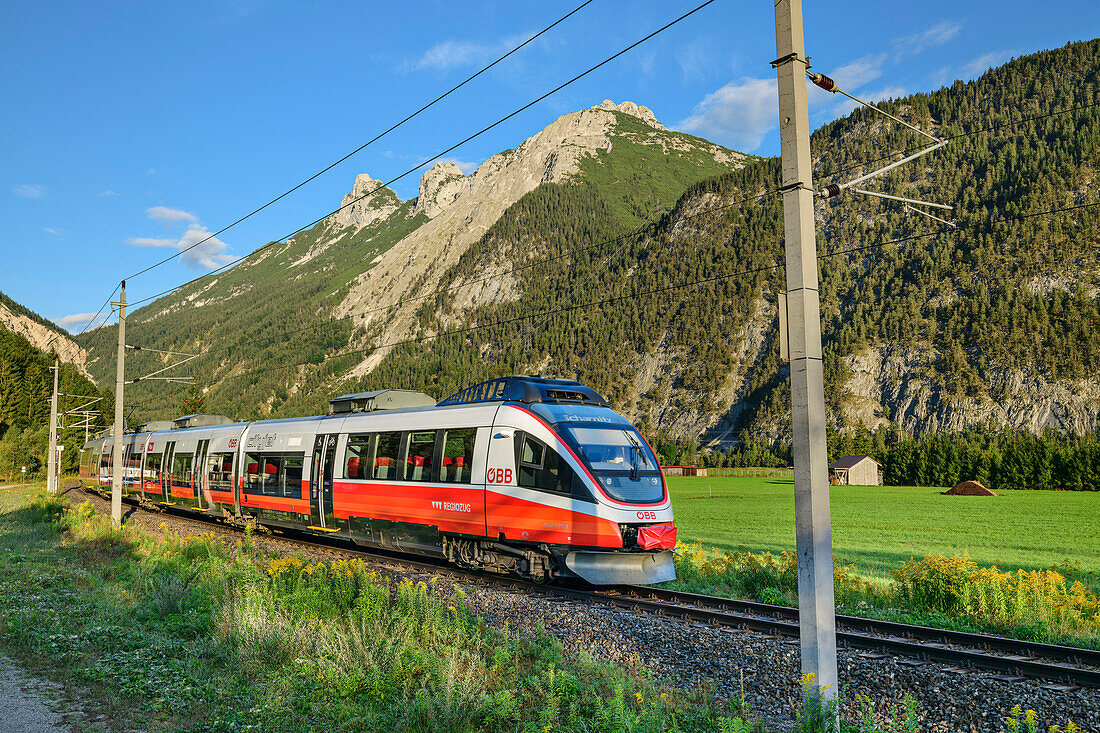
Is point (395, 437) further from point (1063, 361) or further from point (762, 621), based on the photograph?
point (1063, 361)

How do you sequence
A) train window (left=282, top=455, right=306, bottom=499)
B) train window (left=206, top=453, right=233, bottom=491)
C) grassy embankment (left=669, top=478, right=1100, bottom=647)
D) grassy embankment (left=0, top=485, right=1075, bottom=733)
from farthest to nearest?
train window (left=206, top=453, right=233, bottom=491), train window (left=282, top=455, right=306, bottom=499), grassy embankment (left=669, top=478, right=1100, bottom=647), grassy embankment (left=0, top=485, right=1075, bottom=733)

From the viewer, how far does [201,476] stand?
2756 centimetres

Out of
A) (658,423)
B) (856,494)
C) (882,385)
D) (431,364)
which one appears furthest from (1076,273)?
(431,364)

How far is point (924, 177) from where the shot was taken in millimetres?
179500

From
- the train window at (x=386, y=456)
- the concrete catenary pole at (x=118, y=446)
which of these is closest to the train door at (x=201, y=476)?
the concrete catenary pole at (x=118, y=446)

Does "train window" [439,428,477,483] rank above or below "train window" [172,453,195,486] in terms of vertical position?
above

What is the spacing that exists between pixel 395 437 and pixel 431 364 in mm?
184126

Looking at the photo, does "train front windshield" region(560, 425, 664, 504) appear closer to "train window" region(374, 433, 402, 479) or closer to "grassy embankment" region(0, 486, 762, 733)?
"grassy embankment" region(0, 486, 762, 733)

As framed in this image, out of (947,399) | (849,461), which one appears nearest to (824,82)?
(849,461)

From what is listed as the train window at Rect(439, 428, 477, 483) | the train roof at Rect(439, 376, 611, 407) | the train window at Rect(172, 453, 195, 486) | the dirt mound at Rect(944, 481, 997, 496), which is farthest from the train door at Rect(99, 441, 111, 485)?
the dirt mound at Rect(944, 481, 997, 496)

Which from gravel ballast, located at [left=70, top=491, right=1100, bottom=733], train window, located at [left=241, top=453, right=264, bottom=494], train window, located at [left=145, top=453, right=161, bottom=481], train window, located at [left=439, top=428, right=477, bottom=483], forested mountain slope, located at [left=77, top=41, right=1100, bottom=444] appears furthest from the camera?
forested mountain slope, located at [left=77, top=41, right=1100, bottom=444]

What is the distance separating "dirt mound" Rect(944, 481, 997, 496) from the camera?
74875 millimetres

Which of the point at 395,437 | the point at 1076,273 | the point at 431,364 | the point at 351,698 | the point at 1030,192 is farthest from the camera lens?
the point at 431,364

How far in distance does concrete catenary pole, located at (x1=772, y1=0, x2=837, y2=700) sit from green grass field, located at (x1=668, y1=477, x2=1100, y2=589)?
1025 centimetres
